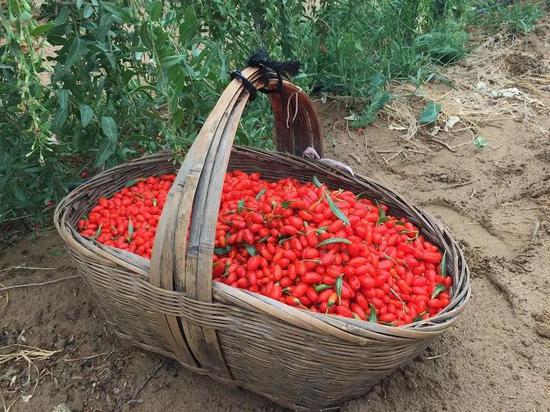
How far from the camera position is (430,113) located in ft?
9.57

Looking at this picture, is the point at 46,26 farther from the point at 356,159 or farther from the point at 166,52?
the point at 356,159

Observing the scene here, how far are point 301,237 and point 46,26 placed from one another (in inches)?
35.1

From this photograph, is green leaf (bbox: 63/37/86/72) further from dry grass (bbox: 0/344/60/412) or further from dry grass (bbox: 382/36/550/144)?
dry grass (bbox: 382/36/550/144)

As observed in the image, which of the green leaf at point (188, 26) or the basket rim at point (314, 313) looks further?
the green leaf at point (188, 26)

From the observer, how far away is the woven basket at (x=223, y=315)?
3.95 ft

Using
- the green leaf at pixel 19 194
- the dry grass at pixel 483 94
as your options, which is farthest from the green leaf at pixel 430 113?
the green leaf at pixel 19 194

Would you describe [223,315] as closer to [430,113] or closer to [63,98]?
[63,98]

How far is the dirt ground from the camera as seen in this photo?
158cm

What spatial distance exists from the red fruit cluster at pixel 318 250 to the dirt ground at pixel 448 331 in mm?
347

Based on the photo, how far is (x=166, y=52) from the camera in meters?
1.55

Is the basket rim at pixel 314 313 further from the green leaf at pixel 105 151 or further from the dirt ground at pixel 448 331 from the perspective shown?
the dirt ground at pixel 448 331

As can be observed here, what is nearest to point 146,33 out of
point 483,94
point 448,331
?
point 448,331

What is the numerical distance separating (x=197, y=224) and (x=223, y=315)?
0.76ft

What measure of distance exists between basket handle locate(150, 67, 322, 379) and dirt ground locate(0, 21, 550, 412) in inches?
14.0
